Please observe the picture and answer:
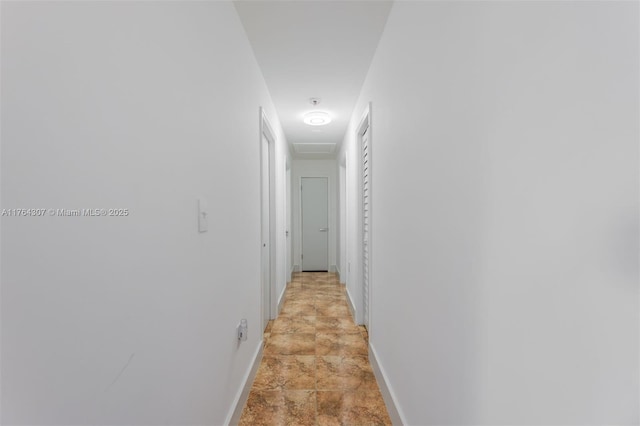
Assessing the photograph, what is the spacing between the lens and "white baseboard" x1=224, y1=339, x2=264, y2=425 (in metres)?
1.62

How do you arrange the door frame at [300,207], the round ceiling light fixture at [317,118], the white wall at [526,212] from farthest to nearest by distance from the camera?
the door frame at [300,207]
the round ceiling light fixture at [317,118]
the white wall at [526,212]

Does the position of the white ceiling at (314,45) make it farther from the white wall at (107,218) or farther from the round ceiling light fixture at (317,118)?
the white wall at (107,218)

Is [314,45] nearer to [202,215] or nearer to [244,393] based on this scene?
[202,215]

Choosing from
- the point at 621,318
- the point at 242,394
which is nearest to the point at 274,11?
the point at 621,318

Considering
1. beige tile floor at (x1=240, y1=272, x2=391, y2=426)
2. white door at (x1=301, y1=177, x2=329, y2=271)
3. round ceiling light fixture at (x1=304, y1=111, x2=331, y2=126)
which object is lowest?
beige tile floor at (x1=240, y1=272, x2=391, y2=426)

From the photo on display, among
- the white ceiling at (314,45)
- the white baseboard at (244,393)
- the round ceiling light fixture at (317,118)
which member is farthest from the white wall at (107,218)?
the round ceiling light fixture at (317,118)

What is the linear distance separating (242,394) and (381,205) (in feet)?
5.00

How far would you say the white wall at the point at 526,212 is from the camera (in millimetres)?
470

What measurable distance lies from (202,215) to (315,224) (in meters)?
4.89

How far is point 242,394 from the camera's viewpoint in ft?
6.01

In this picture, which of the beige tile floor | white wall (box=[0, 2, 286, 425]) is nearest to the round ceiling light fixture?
white wall (box=[0, 2, 286, 425])

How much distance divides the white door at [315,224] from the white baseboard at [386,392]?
3.73m

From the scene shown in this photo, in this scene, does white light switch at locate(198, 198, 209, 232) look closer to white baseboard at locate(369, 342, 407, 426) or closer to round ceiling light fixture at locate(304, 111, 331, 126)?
white baseboard at locate(369, 342, 407, 426)

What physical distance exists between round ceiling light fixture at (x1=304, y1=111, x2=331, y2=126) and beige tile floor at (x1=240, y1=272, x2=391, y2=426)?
2.36m
